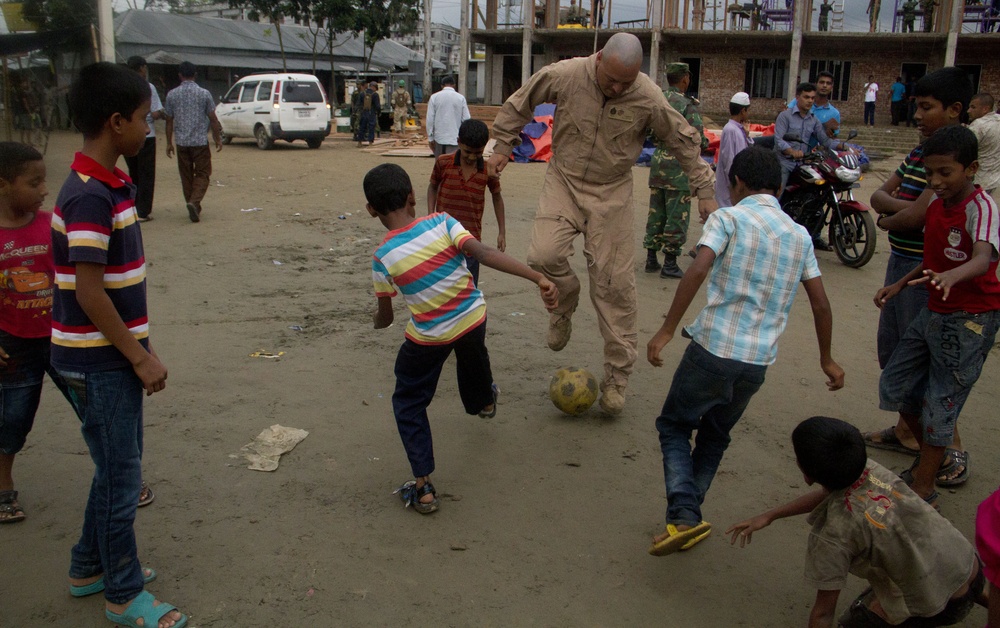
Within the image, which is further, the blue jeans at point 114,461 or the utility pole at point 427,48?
the utility pole at point 427,48

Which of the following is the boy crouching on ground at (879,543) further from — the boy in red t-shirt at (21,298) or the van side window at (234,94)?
the van side window at (234,94)

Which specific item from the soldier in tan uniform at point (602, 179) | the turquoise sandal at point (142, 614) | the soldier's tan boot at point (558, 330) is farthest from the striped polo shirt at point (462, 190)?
the turquoise sandal at point (142, 614)

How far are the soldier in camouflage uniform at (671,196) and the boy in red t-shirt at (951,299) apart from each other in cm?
412

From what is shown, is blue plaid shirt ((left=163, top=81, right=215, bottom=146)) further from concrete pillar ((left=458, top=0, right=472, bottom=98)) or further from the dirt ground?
concrete pillar ((left=458, top=0, right=472, bottom=98))

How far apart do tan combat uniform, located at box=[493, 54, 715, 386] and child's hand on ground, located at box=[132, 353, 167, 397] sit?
8.14 feet

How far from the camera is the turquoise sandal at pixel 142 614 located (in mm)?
2611

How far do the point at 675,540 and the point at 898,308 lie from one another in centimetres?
197

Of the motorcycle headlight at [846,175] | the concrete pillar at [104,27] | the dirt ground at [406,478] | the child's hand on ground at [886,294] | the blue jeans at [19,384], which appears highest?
the concrete pillar at [104,27]

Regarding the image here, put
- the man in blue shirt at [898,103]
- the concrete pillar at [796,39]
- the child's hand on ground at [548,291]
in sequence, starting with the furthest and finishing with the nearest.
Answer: the concrete pillar at [796,39] < the man in blue shirt at [898,103] < the child's hand on ground at [548,291]

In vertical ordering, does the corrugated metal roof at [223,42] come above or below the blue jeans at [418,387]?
above

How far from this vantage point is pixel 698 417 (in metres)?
3.10

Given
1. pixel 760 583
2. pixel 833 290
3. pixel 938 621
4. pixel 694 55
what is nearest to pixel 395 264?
pixel 760 583

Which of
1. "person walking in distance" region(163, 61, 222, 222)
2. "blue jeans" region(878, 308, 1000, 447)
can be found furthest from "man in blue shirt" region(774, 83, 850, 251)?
"person walking in distance" region(163, 61, 222, 222)

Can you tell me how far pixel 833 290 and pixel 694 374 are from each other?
18.0 feet
